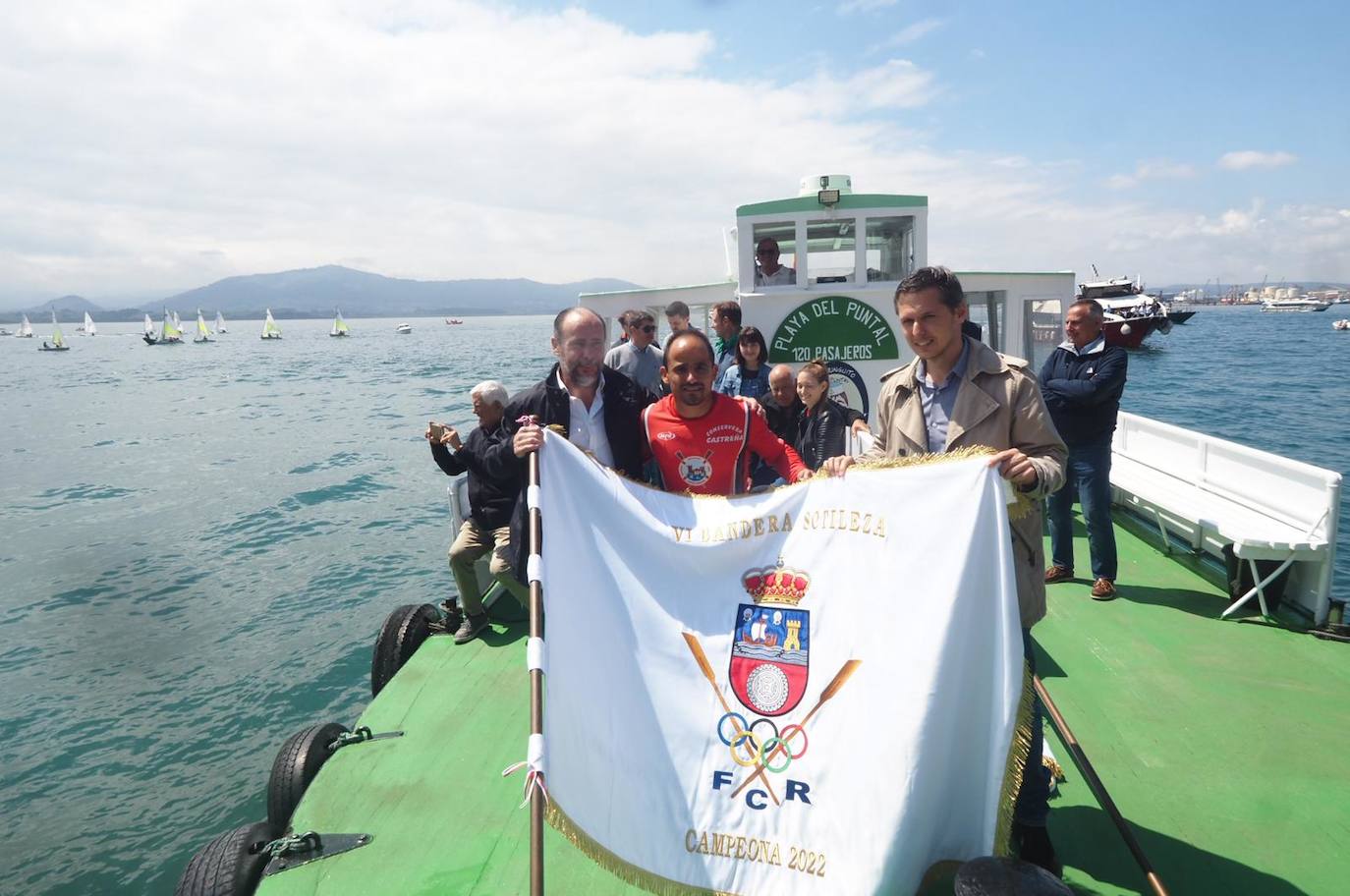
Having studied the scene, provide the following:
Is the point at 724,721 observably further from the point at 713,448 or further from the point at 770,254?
the point at 770,254

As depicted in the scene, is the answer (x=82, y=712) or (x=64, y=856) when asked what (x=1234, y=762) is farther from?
(x=82, y=712)

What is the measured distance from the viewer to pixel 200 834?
238 inches

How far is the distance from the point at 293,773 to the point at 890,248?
26.7 feet

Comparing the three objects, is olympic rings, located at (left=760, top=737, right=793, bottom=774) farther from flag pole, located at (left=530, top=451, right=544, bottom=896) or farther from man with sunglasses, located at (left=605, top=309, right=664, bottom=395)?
man with sunglasses, located at (left=605, top=309, right=664, bottom=395)

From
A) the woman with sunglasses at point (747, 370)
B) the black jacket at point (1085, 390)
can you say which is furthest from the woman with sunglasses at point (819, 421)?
the black jacket at point (1085, 390)

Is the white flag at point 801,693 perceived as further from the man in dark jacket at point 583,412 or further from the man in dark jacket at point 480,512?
the man in dark jacket at point 480,512

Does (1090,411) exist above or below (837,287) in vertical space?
below

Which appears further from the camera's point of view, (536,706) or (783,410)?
(783,410)

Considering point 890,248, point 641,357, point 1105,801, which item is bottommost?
point 1105,801

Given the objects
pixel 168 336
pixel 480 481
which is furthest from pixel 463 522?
pixel 168 336

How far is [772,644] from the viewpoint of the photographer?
2916 millimetres

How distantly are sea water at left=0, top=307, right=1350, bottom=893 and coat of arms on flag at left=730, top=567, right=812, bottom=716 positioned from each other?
5104 millimetres

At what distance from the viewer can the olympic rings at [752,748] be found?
2.79 metres

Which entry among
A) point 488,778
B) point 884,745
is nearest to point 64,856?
point 488,778
